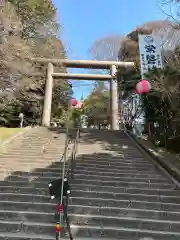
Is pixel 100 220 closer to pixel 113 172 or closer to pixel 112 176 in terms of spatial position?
pixel 112 176

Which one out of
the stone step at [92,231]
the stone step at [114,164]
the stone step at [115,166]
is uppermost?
the stone step at [114,164]

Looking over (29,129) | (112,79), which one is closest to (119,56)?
(112,79)

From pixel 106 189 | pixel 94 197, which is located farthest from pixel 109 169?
pixel 94 197

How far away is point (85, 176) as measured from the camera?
30.2 ft

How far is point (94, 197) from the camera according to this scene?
788 cm

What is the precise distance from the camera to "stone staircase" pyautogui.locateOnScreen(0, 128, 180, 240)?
6289mm

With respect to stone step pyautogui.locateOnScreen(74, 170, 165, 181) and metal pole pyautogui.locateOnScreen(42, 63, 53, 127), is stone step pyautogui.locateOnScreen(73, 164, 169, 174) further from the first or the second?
metal pole pyautogui.locateOnScreen(42, 63, 53, 127)

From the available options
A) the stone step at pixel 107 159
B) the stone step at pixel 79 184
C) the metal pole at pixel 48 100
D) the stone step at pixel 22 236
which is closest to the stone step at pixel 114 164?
the stone step at pixel 107 159

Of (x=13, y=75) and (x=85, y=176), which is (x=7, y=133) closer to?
(x=13, y=75)

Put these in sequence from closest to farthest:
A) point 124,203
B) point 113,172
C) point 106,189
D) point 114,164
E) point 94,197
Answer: point 124,203
point 94,197
point 106,189
point 113,172
point 114,164

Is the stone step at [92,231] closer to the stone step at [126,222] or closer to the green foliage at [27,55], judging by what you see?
the stone step at [126,222]

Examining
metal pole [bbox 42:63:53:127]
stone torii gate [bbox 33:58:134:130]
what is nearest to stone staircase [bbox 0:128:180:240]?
metal pole [bbox 42:63:53:127]

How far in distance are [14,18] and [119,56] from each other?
11963mm

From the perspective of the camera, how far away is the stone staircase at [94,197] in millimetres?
6289
